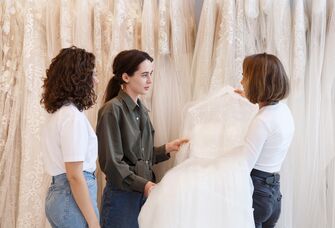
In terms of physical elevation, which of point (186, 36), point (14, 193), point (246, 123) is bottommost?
point (14, 193)

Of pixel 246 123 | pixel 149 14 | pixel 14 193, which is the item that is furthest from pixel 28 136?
pixel 246 123

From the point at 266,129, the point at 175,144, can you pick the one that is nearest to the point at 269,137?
the point at 266,129

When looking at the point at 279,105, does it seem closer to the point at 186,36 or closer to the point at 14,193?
the point at 186,36

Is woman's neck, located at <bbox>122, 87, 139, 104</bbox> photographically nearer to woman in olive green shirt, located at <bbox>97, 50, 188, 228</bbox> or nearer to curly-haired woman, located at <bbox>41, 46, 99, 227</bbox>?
woman in olive green shirt, located at <bbox>97, 50, 188, 228</bbox>

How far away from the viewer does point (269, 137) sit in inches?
50.8

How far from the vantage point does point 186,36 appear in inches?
70.9

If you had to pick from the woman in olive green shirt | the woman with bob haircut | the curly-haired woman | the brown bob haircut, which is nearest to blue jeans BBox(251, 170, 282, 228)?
the woman with bob haircut

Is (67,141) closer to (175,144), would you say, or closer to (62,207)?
(62,207)

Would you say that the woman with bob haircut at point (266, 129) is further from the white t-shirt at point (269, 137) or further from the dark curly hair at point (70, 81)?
the dark curly hair at point (70, 81)

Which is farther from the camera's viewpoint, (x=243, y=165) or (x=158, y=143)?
(x=158, y=143)

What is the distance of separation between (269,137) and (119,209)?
24.2 inches

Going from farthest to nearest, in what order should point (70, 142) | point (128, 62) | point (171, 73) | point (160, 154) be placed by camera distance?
point (171, 73)
point (160, 154)
point (128, 62)
point (70, 142)

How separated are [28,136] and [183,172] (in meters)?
0.81

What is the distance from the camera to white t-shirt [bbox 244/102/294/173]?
4.17 feet
